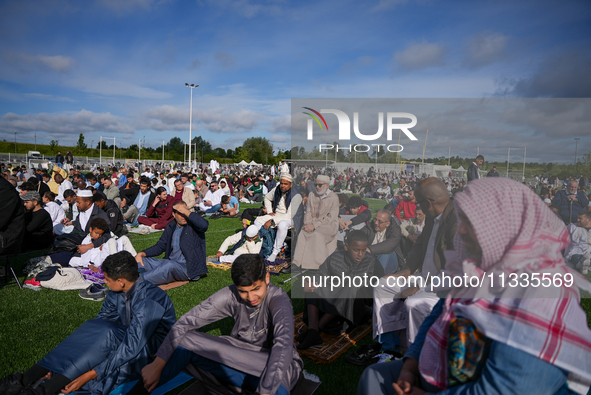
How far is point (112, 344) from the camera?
2.76 meters

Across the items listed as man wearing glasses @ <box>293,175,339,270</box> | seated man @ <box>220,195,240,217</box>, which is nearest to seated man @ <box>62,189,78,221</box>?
seated man @ <box>220,195,240,217</box>

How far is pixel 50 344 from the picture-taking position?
3609mm

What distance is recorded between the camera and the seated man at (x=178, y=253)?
5215 mm

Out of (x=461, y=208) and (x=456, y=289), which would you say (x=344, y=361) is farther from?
(x=461, y=208)

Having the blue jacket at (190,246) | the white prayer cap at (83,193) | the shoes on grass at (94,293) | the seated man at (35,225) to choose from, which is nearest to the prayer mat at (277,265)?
the blue jacket at (190,246)

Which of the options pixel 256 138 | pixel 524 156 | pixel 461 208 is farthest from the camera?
pixel 256 138

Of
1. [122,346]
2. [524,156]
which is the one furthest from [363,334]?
[524,156]

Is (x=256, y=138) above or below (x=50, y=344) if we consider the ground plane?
above

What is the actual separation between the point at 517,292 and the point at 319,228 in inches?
182

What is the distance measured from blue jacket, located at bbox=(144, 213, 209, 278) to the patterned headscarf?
162 inches

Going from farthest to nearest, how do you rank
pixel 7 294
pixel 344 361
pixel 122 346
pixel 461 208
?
pixel 7 294, pixel 344 361, pixel 122 346, pixel 461 208

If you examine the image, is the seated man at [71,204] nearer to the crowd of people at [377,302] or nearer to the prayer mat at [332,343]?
the crowd of people at [377,302]

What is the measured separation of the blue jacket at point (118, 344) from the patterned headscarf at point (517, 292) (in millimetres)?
2053

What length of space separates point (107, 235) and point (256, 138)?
7789cm
